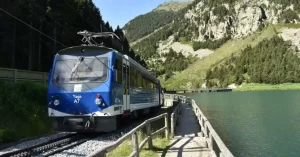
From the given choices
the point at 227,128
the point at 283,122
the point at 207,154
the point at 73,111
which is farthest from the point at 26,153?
the point at 283,122

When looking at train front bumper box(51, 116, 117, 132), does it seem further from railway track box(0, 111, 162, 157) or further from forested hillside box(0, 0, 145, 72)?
forested hillside box(0, 0, 145, 72)

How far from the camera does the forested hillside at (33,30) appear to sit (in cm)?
3775

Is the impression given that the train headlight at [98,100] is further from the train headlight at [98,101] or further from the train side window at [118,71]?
the train side window at [118,71]

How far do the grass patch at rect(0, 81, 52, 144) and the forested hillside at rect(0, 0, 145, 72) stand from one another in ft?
46.1

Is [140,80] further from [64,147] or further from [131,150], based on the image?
[131,150]

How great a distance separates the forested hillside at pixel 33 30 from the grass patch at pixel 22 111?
14037 mm

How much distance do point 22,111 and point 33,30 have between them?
24.3m

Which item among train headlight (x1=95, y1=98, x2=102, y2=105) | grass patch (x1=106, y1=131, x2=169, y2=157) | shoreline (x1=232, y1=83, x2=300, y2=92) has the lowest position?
grass patch (x1=106, y1=131, x2=169, y2=157)

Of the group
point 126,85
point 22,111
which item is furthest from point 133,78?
point 22,111

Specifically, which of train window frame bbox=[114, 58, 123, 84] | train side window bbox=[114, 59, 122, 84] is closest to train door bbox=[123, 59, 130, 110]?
train window frame bbox=[114, 58, 123, 84]

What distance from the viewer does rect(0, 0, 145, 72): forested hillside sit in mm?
37750

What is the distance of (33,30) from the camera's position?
4016 centimetres

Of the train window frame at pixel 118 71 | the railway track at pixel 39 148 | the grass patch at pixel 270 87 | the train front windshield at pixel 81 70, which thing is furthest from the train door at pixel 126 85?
the grass patch at pixel 270 87

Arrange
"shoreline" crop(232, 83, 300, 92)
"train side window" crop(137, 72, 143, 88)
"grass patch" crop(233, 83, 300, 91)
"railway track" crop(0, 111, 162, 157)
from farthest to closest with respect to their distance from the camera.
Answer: "grass patch" crop(233, 83, 300, 91), "shoreline" crop(232, 83, 300, 92), "train side window" crop(137, 72, 143, 88), "railway track" crop(0, 111, 162, 157)
